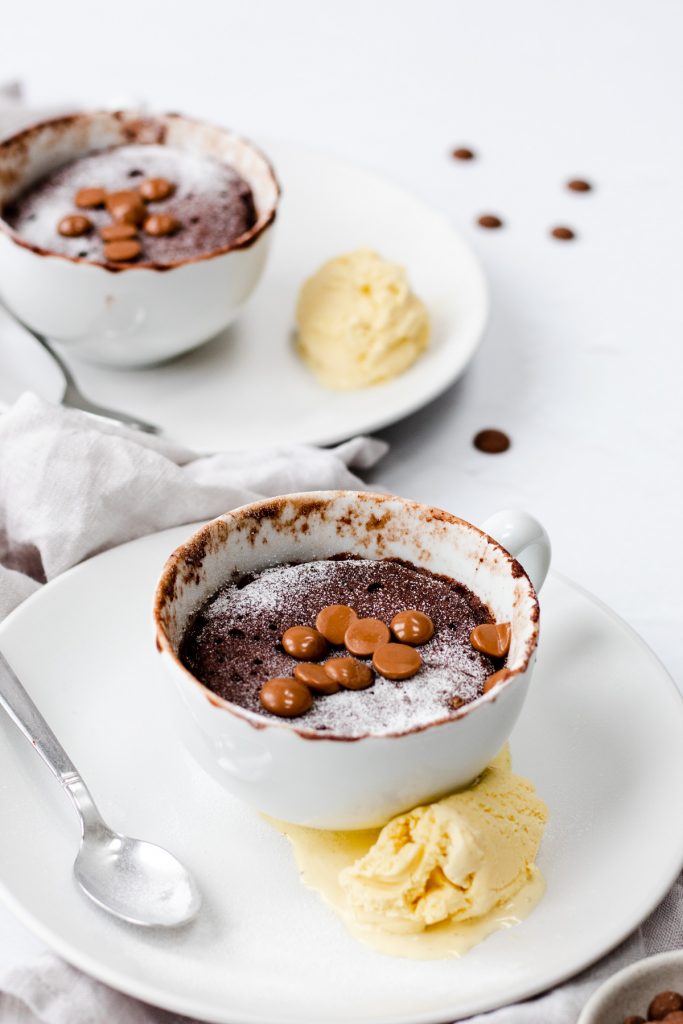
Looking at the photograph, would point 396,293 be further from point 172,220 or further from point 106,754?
point 106,754

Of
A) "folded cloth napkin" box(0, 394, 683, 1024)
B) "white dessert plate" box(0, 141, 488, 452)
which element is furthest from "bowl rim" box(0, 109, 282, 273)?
"folded cloth napkin" box(0, 394, 683, 1024)

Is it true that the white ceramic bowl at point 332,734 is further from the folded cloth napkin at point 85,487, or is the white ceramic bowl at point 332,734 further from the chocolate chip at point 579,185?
the chocolate chip at point 579,185

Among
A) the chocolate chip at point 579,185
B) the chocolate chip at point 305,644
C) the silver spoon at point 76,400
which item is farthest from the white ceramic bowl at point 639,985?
the chocolate chip at point 579,185

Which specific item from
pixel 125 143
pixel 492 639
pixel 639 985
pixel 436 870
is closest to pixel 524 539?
pixel 492 639

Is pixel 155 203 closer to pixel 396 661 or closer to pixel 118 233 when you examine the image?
pixel 118 233

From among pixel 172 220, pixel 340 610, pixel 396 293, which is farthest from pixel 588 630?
pixel 172 220

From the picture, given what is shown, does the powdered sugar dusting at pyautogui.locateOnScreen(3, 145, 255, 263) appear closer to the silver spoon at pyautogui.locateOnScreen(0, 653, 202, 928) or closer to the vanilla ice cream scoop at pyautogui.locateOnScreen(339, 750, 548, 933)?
the silver spoon at pyautogui.locateOnScreen(0, 653, 202, 928)
